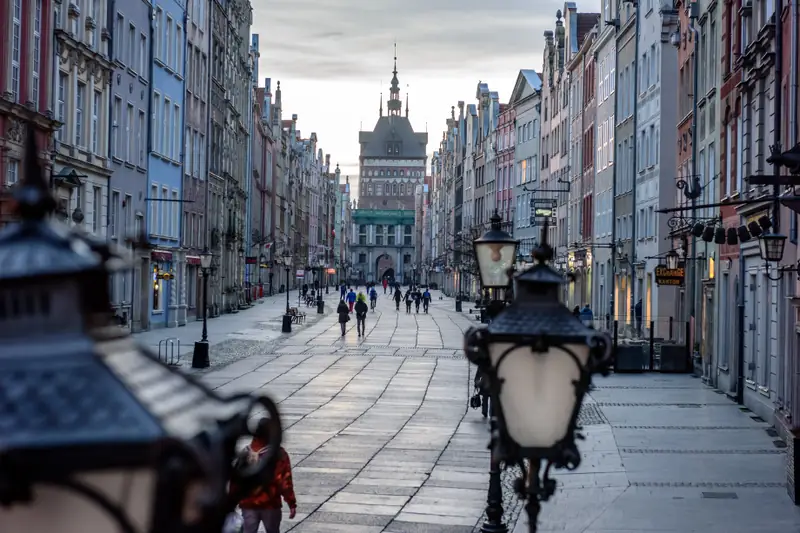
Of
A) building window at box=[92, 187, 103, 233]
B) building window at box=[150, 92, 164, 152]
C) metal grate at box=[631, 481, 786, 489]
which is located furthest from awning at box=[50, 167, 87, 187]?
building window at box=[150, 92, 164, 152]

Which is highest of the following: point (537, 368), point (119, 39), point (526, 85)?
point (526, 85)

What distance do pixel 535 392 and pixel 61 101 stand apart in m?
35.7

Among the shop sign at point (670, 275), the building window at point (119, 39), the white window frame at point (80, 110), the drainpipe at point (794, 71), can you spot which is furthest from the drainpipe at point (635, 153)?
the drainpipe at point (794, 71)

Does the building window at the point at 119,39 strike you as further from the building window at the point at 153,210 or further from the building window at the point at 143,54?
the building window at the point at 153,210

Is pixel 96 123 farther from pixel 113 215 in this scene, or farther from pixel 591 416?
pixel 591 416

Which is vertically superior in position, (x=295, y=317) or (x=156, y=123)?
(x=156, y=123)

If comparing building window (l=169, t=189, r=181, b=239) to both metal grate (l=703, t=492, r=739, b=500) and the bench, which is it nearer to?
the bench

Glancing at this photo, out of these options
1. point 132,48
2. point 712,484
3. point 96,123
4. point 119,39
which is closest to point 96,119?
point 96,123

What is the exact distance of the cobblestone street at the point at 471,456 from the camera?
49.9 feet

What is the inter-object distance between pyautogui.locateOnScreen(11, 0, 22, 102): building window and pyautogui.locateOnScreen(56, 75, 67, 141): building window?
4.68 meters

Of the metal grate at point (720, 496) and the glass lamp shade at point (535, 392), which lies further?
the metal grate at point (720, 496)

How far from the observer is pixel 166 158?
184 feet

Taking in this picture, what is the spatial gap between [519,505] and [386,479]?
2.14 m

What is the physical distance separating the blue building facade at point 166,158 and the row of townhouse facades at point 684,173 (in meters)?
16.5
